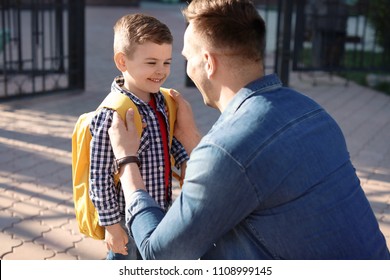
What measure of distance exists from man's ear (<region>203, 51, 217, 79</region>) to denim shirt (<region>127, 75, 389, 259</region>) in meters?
0.10

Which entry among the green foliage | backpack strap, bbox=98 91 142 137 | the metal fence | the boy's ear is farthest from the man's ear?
the green foliage

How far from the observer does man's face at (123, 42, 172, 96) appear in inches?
91.1

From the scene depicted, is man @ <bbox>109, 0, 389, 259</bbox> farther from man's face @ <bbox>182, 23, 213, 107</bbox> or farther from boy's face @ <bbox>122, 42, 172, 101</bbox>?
boy's face @ <bbox>122, 42, 172, 101</bbox>

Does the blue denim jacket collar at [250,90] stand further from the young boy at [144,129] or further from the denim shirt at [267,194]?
the young boy at [144,129]

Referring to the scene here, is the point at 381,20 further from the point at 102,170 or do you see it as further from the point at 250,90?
the point at 250,90

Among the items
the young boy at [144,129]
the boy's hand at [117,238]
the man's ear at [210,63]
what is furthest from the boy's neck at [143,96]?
the man's ear at [210,63]

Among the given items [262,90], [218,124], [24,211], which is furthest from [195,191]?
[24,211]

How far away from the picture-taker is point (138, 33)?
2301 millimetres

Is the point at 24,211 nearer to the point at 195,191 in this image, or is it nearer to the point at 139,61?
the point at 139,61

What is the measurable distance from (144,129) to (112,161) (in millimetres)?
183

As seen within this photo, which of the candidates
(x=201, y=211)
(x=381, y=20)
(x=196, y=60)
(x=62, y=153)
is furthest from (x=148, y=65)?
(x=381, y=20)

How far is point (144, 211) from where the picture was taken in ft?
6.17

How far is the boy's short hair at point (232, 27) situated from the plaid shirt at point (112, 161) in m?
0.57
